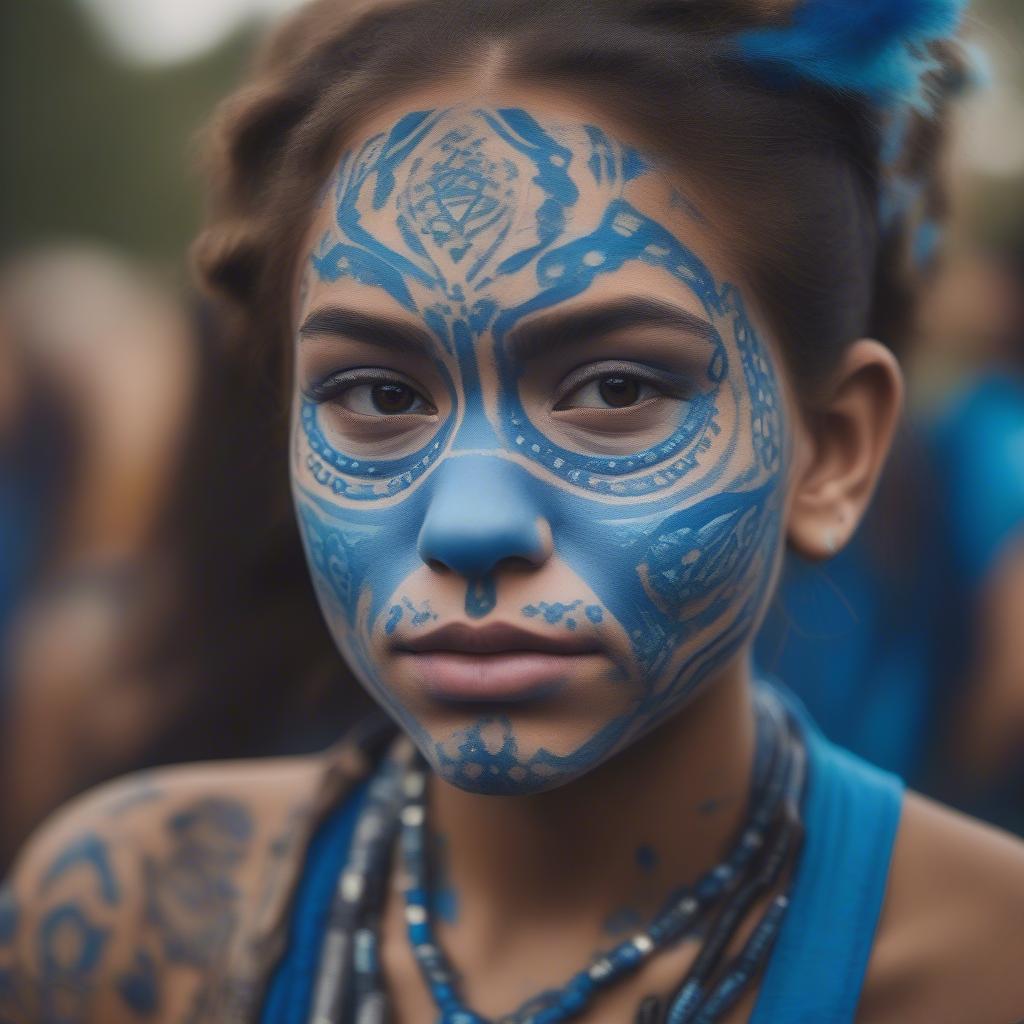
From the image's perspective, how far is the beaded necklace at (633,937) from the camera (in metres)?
1.68

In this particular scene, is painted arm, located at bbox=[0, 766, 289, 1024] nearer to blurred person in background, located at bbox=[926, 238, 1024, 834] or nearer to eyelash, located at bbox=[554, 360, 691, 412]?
eyelash, located at bbox=[554, 360, 691, 412]

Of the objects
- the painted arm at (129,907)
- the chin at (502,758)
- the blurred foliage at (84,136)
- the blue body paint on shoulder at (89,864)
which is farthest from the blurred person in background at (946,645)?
the blurred foliage at (84,136)

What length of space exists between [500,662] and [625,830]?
0.44 metres

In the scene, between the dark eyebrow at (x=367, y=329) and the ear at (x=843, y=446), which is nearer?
the dark eyebrow at (x=367, y=329)

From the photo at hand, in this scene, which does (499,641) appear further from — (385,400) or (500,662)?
(385,400)

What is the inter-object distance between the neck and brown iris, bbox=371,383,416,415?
0.56 meters

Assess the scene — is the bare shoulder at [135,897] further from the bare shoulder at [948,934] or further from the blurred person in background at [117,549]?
the blurred person in background at [117,549]

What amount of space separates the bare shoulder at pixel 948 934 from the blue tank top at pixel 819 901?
0.03m

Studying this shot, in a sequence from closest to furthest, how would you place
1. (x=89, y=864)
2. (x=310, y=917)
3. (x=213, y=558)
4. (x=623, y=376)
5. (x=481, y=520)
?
(x=481, y=520)
(x=623, y=376)
(x=310, y=917)
(x=89, y=864)
(x=213, y=558)

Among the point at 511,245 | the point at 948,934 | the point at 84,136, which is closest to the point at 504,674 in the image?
the point at 511,245

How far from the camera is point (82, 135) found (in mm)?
5367

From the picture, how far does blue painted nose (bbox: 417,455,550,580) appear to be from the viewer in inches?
55.2

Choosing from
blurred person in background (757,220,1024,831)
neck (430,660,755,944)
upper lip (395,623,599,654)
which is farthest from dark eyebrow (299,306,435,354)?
blurred person in background (757,220,1024,831)

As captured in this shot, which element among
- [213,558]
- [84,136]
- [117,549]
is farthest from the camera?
[84,136]
